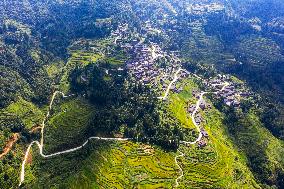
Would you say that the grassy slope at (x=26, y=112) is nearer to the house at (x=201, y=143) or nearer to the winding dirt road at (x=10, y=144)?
the winding dirt road at (x=10, y=144)

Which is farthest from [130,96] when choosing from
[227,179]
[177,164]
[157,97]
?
[227,179]

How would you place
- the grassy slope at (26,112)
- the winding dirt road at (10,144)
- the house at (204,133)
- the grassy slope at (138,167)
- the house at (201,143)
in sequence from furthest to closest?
the grassy slope at (26,112) → the house at (204,133) → the house at (201,143) → the winding dirt road at (10,144) → the grassy slope at (138,167)

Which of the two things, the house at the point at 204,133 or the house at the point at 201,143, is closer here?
the house at the point at 201,143

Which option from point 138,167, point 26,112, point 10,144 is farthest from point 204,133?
point 26,112

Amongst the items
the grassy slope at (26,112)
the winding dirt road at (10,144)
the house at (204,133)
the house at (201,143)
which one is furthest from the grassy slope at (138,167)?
the grassy slope at (26,112)

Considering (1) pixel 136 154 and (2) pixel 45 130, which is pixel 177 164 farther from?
(2) pixel 45 130

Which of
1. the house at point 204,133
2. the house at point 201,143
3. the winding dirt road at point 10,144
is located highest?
the house at point 201,143

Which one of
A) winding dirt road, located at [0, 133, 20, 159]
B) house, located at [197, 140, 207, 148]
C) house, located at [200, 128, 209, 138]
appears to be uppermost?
house, located at [197, 140, 207, 148]

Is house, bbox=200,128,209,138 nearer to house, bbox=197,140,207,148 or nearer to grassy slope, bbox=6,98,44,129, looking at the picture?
house, bbox=197,140,207,148

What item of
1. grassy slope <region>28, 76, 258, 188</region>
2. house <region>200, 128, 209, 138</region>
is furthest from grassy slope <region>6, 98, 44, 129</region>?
house <region>200, 128, 209, 138</region>

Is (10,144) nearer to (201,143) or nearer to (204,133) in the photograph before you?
(201,143)

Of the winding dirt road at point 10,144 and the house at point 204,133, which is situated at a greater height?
the house at point 204,133

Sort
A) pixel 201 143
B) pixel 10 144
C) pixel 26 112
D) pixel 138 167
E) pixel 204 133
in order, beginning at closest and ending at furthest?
pixel 138 167, pixel 201 143, pixel 10 144, pixel 204 133, pixel 26 112
